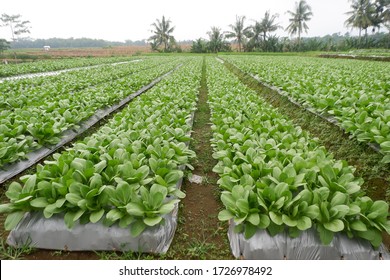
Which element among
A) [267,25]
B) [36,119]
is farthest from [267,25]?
[36,119]

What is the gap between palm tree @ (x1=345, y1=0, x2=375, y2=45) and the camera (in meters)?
44.3

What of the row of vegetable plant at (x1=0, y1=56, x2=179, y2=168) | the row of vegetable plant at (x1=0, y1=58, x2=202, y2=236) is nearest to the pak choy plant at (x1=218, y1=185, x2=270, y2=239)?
the row of vegetable plant at (x1=0, y1=58, x2=202, y2=236)

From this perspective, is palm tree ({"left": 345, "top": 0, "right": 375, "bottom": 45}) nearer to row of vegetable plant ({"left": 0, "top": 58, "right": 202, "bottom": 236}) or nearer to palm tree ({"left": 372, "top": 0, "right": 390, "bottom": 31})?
palm tree ({"left": 372, "top": 0, "right": 390, "bottom": 31})

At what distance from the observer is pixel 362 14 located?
44.6 metres

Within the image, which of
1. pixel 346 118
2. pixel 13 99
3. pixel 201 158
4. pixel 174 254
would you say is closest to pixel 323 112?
pixel 346 118

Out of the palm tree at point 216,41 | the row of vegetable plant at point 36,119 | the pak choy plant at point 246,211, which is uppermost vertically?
the palm tree at point 216,41

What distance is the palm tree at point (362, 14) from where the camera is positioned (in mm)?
44344

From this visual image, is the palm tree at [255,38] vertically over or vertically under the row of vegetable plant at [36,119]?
over

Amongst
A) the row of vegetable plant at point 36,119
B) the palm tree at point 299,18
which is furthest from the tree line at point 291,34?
the row of vegetable plant at point 36,119

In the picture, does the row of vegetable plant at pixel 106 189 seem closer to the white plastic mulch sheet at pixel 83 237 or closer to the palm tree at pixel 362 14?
the white plastic mulch sheet at pixel 83 237

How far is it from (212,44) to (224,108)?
49367 millimetres

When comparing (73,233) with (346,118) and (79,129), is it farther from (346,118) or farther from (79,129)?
(346,118)

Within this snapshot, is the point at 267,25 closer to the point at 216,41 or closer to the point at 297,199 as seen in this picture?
the point at 216,41

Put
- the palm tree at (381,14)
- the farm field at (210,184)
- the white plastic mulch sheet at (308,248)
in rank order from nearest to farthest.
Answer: the white plastic mulch sheet at (308,248) < the farm field at (210,184) < the palm tree at (381,14)
